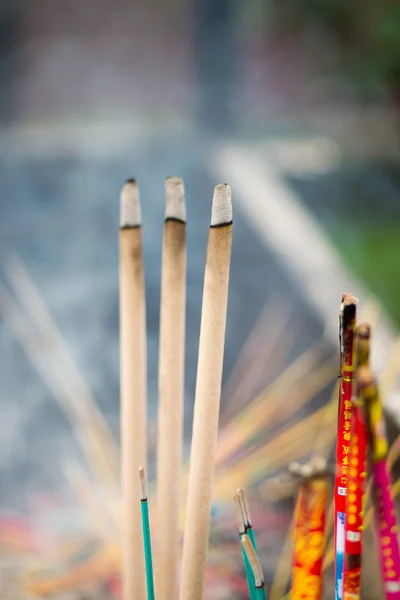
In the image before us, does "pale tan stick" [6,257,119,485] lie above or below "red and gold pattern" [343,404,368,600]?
above

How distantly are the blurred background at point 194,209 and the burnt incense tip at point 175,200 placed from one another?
0.94 m

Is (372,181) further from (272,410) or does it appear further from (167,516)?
(167,516)

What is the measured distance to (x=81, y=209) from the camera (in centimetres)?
463

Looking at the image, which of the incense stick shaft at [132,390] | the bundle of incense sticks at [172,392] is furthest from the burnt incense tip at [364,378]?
the incense stick shaft at [132,390]

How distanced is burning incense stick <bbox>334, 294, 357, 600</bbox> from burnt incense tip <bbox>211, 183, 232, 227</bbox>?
0.11 metres

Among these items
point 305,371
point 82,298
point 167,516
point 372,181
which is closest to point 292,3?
point 372,181

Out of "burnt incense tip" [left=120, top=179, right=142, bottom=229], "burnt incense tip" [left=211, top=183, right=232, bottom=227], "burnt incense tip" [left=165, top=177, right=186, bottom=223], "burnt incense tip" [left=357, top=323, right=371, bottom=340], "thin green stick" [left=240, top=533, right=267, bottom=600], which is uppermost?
"burnt incense tip" [left=120, top=179, right=142, bottom=229]

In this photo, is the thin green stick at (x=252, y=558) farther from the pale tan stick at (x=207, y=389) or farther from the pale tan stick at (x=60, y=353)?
the pale tan stick at (x=60, y=353)

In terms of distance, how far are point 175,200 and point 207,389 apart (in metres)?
0.15

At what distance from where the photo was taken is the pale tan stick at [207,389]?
59 cm

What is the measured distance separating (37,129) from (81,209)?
3128 millimetres

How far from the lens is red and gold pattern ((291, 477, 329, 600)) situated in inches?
23.3

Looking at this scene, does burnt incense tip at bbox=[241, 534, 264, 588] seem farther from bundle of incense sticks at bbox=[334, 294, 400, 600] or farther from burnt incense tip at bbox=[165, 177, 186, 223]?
burnt incense tip at bbox=[165, 177, 186, 223]

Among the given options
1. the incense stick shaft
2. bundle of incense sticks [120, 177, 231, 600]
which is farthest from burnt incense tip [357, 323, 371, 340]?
the incense stick shaft
